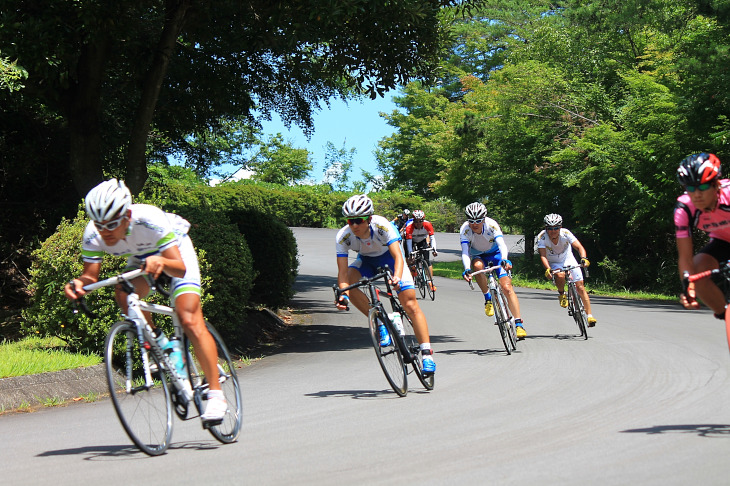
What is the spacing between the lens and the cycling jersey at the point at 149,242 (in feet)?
20.4

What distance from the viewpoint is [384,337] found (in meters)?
8.70

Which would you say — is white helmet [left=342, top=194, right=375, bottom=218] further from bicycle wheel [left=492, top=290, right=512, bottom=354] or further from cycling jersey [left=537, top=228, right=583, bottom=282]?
cycling jersey [left=537, top=228, right=583, bottom=282]

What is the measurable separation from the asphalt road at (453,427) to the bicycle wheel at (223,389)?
0.43 feet

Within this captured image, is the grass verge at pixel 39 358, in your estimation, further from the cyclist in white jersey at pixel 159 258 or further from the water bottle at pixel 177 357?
the water bottle at pixel 177 357

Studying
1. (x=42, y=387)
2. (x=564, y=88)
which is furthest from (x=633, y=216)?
(x=42, y=387)

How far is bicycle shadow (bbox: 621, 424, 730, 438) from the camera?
6547 millimetres

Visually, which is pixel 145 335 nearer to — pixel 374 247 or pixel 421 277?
pixel 374 247

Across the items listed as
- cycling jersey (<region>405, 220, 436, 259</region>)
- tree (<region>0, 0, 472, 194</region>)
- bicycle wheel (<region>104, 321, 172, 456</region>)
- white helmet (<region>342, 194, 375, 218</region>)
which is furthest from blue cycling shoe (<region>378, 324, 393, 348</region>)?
cycling jersey (<region>405, 220, 436, 259</region>)

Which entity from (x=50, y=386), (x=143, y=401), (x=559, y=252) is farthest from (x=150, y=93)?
(x=143, y=401)

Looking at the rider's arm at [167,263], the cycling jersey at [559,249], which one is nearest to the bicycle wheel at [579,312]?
the cycling jersey at [559,249]

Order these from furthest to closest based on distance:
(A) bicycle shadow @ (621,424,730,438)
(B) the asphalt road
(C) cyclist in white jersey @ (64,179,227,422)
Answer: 1. (A) bicycle shadow @ (621,424,730,438)
2. (C) cyclist in white jersey @ (64,179,227,422)
3. (B) the asphalt road

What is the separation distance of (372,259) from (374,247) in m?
0.24

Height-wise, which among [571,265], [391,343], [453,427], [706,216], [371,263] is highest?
[706,216]

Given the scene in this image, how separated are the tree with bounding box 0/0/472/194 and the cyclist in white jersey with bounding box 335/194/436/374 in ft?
13.2
